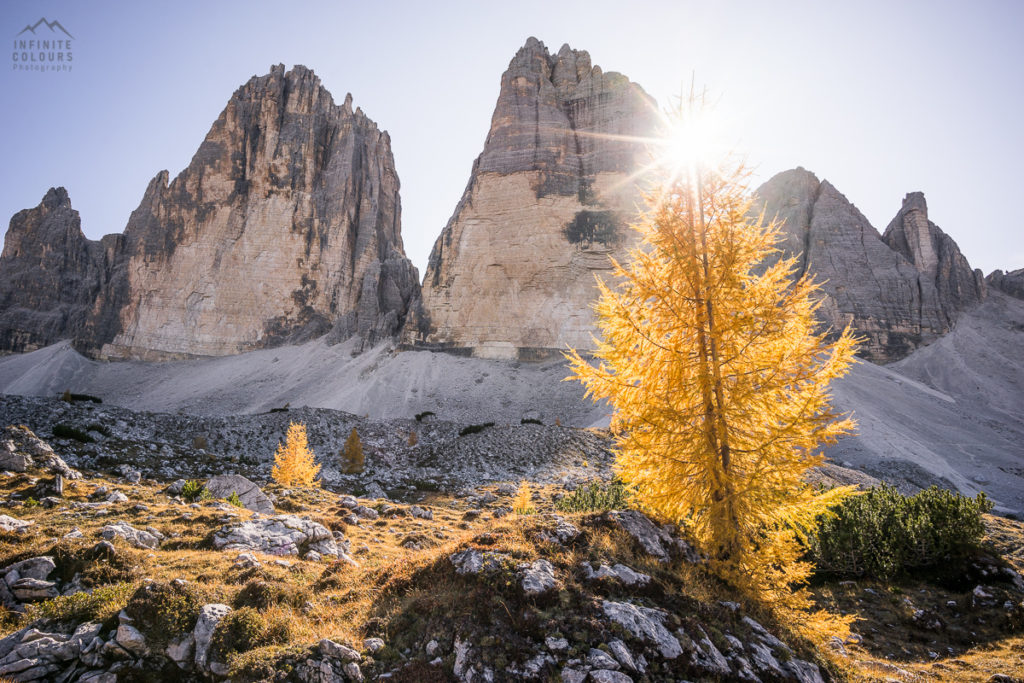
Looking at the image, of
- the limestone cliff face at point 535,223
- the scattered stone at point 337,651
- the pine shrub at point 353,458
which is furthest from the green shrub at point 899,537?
the limestone cliff face at point 535,223

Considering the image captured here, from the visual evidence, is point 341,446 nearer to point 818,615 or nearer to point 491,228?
point 818,615

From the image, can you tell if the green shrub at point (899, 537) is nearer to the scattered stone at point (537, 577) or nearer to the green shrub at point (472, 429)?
the scattered stone at point (537, 577)

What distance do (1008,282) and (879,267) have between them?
29.4 meters

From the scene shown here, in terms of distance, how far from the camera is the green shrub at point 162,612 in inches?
223

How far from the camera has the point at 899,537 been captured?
14.4m

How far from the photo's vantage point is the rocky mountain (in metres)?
88.4

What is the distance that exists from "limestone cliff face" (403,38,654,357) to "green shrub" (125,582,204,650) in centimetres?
6670

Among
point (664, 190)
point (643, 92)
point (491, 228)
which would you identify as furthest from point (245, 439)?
point (643, 92)

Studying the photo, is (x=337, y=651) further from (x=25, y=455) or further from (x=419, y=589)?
(x=25, y=455)

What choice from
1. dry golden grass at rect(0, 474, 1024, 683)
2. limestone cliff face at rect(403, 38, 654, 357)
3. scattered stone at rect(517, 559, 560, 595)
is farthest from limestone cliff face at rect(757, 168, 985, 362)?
A: scattered stone at rect(517, 559, 560, 595)

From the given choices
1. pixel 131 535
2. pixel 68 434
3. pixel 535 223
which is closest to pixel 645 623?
pixel 131 535

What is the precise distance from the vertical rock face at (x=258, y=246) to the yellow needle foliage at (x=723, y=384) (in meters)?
78.4

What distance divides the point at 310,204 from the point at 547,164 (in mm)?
50149

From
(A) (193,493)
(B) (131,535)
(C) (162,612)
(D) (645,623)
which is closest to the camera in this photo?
(C) (162,612)
